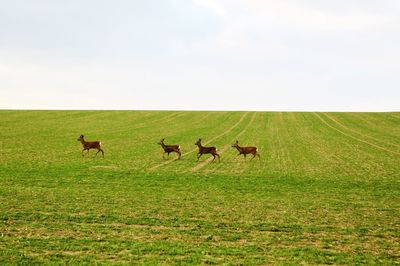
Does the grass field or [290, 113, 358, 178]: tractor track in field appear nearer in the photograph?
the grass field

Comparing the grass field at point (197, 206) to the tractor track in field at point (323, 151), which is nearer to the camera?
the grass field at point (197, 206)

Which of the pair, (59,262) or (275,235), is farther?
(275,235)

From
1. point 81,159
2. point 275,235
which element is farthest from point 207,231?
point 81,159

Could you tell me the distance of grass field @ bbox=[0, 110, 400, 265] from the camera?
10.9m

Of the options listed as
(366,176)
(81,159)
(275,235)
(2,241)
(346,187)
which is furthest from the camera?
(81,159)

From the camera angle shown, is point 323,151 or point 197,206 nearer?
point 197,206

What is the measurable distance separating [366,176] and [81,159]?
2057cm

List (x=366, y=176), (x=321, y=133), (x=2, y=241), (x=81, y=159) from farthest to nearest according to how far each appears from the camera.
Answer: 1. (x=321, y=133)
2. (x=81, y=159)
3. (x=366, y=176)
4. (x=2, y=241)

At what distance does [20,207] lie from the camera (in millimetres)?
15484

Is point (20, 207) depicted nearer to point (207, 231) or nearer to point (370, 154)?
point (207, 231)

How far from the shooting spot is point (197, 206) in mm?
16297

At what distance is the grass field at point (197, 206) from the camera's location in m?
10.9

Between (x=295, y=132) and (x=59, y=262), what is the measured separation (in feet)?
163

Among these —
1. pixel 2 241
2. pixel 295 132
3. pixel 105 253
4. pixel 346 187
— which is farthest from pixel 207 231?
pixel 295 132
